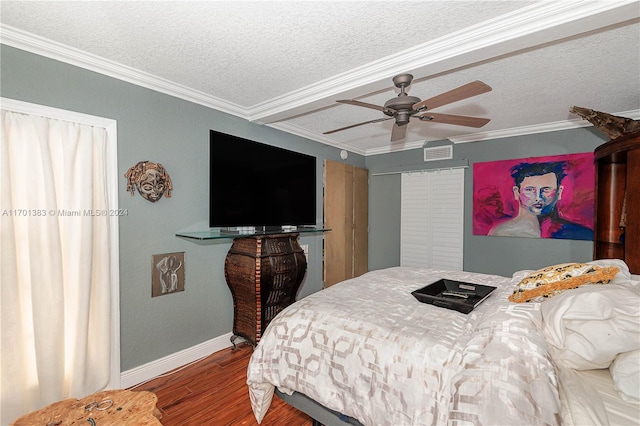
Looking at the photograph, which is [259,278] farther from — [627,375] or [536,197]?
[536,197]

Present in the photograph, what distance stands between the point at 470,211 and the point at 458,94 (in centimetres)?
266

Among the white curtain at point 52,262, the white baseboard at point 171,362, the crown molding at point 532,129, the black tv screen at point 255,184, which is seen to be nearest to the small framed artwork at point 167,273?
the white curtain at point 52,262

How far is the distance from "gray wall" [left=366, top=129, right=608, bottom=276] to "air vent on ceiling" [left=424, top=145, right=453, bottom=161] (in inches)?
2.6

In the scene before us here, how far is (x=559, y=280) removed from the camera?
59.8 inches

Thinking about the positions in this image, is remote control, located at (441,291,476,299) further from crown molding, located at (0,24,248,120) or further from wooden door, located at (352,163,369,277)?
wooden door, located at (352,163,369,277)

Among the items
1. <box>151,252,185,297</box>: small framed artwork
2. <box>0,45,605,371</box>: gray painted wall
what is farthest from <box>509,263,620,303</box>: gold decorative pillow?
<box>151,252,185,297</box>: small framed artwork

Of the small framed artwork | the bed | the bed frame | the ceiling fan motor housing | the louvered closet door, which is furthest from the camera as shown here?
the louvered closet door

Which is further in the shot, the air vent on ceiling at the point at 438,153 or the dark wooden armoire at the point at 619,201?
the air vent on ceiling at the point at 438,153

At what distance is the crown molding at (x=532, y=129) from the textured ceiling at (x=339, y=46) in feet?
0.84

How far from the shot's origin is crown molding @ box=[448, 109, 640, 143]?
3000 mm

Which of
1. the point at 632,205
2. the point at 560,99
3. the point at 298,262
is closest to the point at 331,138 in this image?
the point at 298,262

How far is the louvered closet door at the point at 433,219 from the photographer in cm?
406

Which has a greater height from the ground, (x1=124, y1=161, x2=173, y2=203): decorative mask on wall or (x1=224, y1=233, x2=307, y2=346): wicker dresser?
(x1=124, y1=161, x2=173, y2=203): decorative mask on wall

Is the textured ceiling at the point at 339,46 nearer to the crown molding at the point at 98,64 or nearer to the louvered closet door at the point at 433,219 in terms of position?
the crown molding at the point at 98,64
